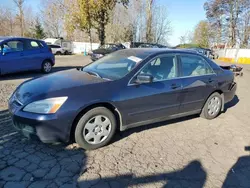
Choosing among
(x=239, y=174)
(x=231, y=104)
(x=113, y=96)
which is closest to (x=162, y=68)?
(x=113, y=96)

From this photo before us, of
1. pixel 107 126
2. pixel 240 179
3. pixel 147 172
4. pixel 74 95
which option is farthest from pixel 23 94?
pixel 240 179

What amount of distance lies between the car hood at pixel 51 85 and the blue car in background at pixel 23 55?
16.2 feet

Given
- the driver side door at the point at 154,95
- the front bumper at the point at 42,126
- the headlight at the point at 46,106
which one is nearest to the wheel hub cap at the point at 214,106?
the driver side door at the point at 154,95

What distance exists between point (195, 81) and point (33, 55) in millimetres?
6872

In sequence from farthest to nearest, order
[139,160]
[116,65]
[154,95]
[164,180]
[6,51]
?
[6,51]
[116,65]
[154,95]
[139,160]
[164,180]

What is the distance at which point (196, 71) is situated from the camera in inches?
179

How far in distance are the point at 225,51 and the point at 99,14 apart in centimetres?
2124

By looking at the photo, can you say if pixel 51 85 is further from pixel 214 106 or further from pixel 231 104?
pixel 231 104

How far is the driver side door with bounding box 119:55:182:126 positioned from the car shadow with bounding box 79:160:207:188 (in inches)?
41.5

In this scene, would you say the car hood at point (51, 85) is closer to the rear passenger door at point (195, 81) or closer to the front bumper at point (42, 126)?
the front bumper at point (42, 126)

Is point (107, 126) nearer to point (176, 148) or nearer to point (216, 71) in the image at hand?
point (176, 148)

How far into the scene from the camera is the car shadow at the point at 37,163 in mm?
2585

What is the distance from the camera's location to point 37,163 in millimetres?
2920

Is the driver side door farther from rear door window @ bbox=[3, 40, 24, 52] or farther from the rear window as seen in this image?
the rear window
